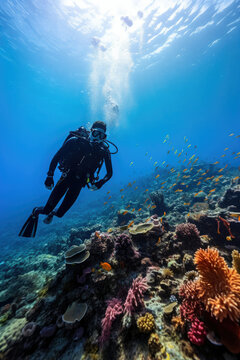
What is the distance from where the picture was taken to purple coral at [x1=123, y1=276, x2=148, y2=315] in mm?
2652

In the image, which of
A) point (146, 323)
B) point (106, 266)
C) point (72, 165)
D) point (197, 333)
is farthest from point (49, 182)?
point (197, 333)

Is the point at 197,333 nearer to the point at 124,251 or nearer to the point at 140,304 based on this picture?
the point at 140,304

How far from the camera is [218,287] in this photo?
2.12 meters

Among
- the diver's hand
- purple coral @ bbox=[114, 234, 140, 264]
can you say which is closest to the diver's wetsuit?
the diver's hand

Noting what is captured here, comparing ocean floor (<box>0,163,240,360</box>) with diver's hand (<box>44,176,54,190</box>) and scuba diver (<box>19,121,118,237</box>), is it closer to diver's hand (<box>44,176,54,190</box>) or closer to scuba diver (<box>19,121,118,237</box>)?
scuba diver (<box>19,121,118,237</box>)

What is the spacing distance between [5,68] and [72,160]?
44928mm

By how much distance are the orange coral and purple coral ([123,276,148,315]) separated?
1117 millimetres

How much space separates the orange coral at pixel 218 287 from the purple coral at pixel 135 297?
112 centimetres

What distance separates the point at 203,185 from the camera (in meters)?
15.2

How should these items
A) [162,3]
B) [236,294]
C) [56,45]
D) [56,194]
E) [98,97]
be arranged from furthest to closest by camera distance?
[98,97] < [56,45] < [162,3] < [56,194] < [236,294]

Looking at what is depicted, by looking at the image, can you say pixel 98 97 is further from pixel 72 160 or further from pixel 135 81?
pixel 72 160

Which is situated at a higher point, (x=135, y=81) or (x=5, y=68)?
(x=5, y=68)

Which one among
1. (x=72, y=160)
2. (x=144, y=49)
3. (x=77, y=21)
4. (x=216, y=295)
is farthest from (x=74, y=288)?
(x=144, y=49)

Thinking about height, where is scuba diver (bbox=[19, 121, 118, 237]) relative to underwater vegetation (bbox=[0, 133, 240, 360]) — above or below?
above
